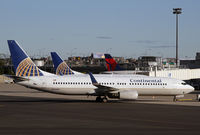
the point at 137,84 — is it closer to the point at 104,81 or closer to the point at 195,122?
the point at 104,81

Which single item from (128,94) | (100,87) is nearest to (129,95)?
(128,94)

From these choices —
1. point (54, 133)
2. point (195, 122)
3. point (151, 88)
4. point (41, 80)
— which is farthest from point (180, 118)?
point (41, 80)

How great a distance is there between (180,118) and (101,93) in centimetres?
1600

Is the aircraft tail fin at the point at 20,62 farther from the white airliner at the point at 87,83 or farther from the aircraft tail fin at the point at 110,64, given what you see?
the aircraft tail fin at the point at 110,64

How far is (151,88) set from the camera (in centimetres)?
4300

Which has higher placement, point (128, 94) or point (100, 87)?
point (100, 87)

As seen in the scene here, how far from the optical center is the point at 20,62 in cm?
4125

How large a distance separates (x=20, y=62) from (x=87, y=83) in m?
8.48

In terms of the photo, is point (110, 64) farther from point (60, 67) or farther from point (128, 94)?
point (128, 94)

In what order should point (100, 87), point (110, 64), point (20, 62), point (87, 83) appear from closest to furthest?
point (20, 62) < point (100, 87) < point (87, 83) < point (110, 64)

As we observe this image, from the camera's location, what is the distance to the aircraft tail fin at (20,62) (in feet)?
134

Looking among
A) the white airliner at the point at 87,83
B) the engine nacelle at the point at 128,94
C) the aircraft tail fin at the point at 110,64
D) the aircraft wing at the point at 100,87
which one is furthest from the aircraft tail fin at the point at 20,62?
the aircraft tail fin at the point at 110,64

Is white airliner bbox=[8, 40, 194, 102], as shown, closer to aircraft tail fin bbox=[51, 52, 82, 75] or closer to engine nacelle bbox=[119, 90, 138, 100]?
engine nacelle bbox=[119, 90, 138, 100]

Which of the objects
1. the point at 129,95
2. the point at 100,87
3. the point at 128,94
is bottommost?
the point at 129,95
